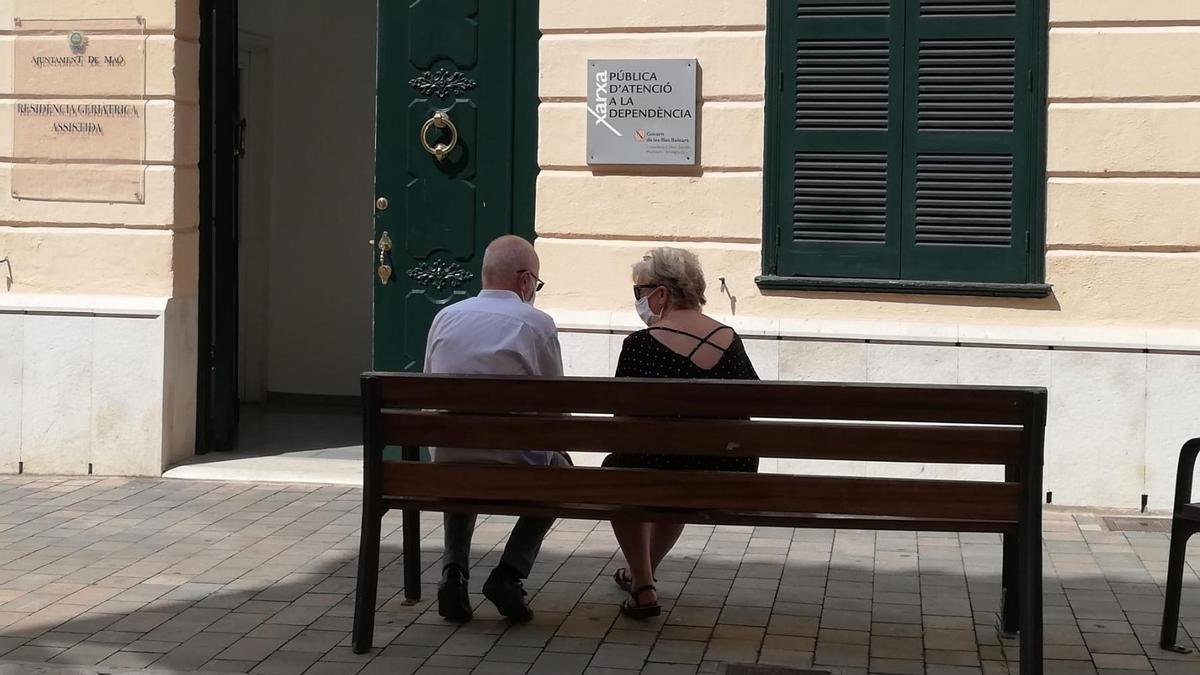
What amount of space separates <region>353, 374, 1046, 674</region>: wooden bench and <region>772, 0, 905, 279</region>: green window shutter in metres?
3.16

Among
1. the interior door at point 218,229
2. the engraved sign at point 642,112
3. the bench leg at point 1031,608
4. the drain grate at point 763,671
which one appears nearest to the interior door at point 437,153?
the engraved sign at point 642,112

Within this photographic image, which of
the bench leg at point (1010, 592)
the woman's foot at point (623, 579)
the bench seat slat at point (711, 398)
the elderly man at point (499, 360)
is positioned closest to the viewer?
the bench seat slat at point (711, 398)

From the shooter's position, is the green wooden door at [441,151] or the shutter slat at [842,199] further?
the green wooden door at [441,151]

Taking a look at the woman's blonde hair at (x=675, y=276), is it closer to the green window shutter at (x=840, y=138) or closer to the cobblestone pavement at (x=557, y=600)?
the cobblestone pavement at (x=557, y=600)

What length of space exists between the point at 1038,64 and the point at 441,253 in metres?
3.30

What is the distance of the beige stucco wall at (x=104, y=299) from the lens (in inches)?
347

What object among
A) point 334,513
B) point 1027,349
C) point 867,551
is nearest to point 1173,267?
point 1027,349

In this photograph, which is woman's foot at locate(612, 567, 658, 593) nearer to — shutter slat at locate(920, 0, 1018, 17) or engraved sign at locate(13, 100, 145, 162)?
shutter slat at locate(920, 0, 1018, 17)

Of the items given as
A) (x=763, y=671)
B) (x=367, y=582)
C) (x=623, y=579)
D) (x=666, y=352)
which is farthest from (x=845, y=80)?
(x=367, y=582)

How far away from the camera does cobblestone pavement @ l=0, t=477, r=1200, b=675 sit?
525 cm

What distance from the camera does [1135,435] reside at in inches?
314

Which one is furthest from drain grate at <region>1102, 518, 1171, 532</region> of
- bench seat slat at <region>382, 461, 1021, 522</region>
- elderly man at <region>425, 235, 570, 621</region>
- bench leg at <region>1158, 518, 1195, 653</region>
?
elderly man at <region>425, 235, 570, 621</region>

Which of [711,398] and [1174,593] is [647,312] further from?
[1174,593]

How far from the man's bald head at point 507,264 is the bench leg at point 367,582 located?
1028mm
